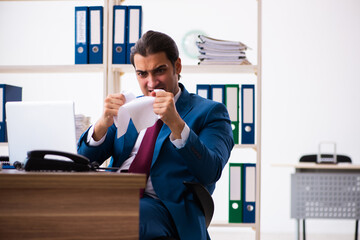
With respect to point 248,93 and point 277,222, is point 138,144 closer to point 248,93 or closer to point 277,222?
point 248,93

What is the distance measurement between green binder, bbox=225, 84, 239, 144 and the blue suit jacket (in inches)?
38.7

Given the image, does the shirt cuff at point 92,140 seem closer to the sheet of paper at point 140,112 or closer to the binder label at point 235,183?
the sheet of paper at point 140,112

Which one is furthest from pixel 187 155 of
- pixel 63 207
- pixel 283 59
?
pixel 283 59

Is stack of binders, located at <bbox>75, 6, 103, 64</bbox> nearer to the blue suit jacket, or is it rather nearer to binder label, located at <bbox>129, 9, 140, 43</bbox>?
binder label, located at <bbox>129, 9, 140, 43</bbox>

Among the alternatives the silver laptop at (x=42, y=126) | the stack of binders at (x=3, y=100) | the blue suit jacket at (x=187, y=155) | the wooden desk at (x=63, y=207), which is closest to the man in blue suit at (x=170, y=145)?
the blue suit jacket at (x=187, y=155)

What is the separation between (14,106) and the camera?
1.40m

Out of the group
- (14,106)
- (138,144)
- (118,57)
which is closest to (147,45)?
(138,144)

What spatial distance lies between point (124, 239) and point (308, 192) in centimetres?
282

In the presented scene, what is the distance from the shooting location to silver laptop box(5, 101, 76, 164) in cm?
133

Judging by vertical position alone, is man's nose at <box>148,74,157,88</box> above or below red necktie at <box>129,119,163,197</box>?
above

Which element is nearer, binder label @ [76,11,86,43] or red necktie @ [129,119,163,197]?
red necktie @ [129,119,163,197]

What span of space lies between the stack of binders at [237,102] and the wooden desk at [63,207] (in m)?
1.86

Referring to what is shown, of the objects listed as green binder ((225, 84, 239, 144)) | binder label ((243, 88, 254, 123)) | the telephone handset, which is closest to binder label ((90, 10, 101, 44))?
green binder ((225, 84, 239, 144))

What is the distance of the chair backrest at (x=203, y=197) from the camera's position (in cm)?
149
